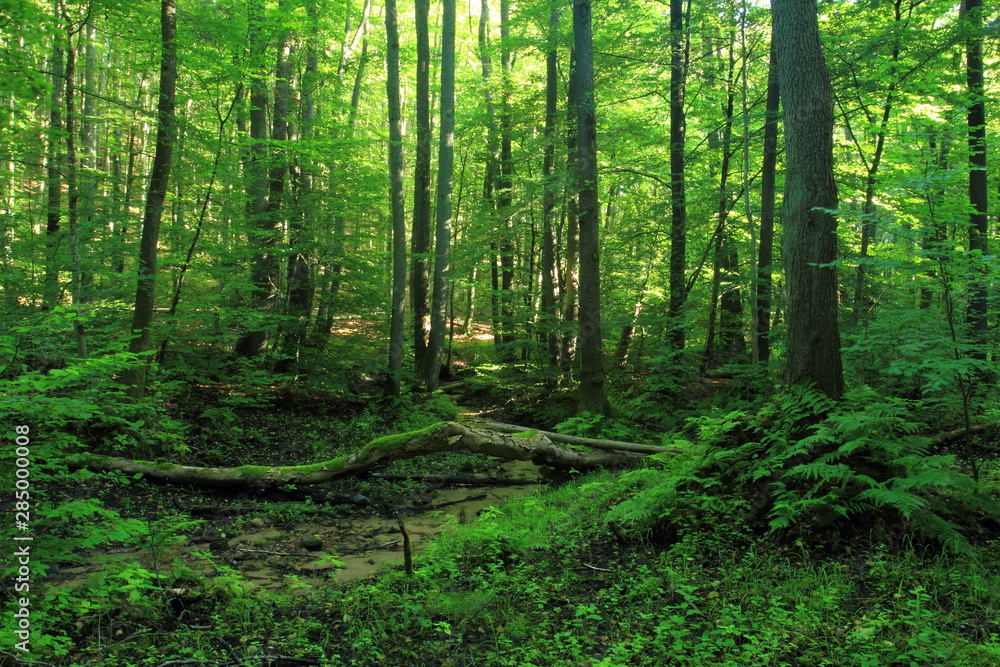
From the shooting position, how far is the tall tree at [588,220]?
988 centimetres

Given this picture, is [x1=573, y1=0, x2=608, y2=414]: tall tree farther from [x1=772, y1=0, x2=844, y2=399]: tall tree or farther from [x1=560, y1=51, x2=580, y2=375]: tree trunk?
[x1=772, y1=0, x2=844, y2=399]: tall tree

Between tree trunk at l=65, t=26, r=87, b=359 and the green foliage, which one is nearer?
the green foliage

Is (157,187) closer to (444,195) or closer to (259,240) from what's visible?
(259,240)

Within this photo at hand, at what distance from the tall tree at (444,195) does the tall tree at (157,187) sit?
629 centimetres

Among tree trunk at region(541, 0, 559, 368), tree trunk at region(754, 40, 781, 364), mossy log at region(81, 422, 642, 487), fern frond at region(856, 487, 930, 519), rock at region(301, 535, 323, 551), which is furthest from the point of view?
tree trunk at region(541, 0, 559, 368)

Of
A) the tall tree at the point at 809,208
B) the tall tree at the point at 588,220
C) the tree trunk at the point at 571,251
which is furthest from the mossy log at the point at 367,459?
the tree trunk at the point at 571,251

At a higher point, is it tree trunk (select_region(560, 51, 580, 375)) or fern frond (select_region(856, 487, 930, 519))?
tree trunk (select_region(560, 51, 580, 375))

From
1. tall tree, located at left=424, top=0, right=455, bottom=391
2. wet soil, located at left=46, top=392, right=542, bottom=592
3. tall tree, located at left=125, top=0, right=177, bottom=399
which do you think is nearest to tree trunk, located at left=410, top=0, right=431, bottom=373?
tall tree, located at left=424, top=0, right=455, bottom=391

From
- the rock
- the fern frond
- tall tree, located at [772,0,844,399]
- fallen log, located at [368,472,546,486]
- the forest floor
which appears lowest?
fallen log, located at [368,472,546,486]

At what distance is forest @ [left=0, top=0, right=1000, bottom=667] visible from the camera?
11.8 ft

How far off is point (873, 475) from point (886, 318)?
79.2 inches

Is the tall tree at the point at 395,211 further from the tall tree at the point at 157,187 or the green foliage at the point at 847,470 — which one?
the green foliage at the point at 847,470

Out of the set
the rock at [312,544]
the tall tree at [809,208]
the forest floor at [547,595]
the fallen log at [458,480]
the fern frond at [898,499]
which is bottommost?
the fallen log at [458,480]

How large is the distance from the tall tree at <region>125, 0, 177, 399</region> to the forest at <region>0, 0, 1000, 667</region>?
5 cm
